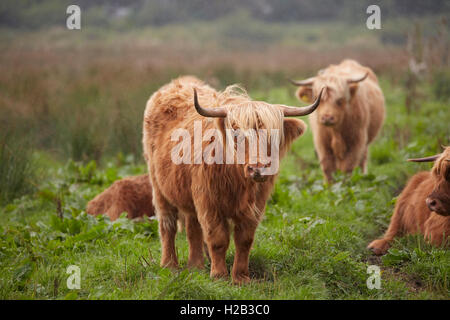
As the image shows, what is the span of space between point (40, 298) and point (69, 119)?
519cm

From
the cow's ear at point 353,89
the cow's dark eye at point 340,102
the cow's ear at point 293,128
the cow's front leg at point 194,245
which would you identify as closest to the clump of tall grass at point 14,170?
the cow's front leg at point 194,245

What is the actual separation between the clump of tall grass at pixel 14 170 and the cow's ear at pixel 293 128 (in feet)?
11.9

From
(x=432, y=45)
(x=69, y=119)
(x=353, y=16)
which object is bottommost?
(x=69, y=119)

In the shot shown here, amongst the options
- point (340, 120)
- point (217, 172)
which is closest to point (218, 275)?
point (217, 172)

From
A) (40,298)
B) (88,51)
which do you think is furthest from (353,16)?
(40,298)

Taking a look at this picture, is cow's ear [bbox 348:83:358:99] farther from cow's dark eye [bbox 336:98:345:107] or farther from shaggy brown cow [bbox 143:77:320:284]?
shaggy brown cow [bbox 143:77:320:284]

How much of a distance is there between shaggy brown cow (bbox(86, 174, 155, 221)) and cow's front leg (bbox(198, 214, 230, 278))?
1823 millimetres

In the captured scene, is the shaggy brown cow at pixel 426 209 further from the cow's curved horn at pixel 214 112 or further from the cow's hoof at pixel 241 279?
the cow's curved horn at pixel 214 112

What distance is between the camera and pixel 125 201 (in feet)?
16.2

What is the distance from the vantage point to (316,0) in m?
35.6

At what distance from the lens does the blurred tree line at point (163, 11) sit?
30.0 metres

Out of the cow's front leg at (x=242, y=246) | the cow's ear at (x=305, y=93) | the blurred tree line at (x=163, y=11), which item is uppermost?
the blurred tree line at (x=163, y=11)

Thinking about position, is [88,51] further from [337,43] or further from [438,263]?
[438,263]

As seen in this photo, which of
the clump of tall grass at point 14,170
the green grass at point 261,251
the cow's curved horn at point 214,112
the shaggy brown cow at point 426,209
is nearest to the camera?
the cow's curved horn at point 214,112
